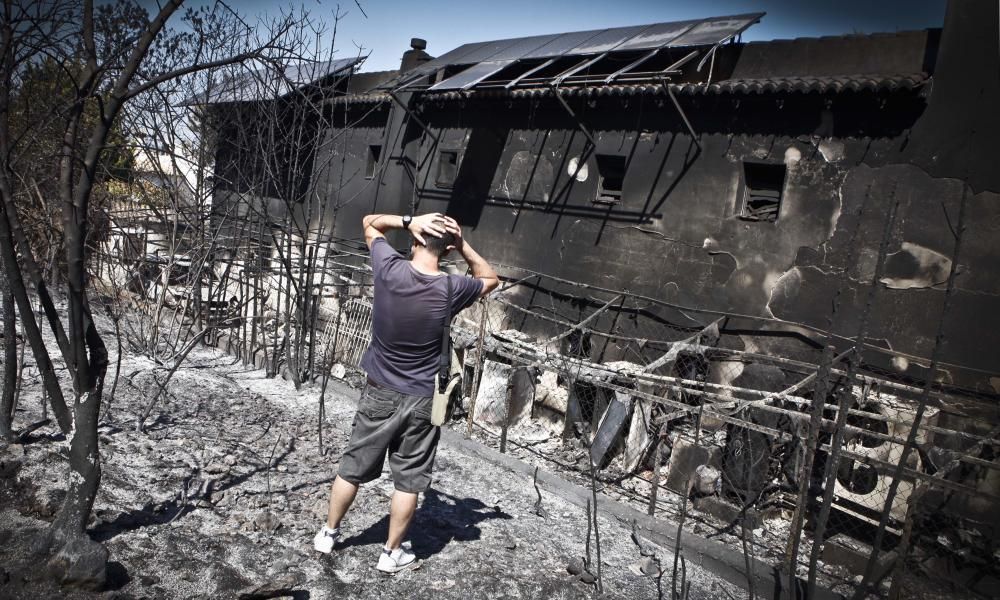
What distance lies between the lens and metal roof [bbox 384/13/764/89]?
10.5 meters

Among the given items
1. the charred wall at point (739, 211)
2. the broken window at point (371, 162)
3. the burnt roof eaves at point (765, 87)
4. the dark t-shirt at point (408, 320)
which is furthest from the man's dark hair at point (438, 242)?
the broken window at point (371, 162)

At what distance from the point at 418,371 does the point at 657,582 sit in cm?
218

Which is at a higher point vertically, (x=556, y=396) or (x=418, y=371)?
(x=418, y=371)

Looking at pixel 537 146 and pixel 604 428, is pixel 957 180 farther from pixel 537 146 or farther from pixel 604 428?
pixel 537 146

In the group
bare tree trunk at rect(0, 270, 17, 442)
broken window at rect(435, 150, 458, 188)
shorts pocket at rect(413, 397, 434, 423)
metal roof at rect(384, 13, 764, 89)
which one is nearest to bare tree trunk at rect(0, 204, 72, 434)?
bare tree trunk at rect(0, 270, 17, 442)

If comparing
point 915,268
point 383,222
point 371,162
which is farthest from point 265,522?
point 371,162

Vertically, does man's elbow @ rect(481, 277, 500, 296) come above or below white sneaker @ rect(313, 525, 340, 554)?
above

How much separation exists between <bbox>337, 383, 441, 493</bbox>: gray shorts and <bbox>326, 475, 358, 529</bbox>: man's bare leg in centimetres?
4

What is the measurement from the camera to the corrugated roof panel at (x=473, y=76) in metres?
13.1

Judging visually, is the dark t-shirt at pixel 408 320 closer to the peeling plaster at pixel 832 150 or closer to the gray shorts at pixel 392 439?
the gray shorts at pixel 392 439

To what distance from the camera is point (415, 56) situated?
18.2m

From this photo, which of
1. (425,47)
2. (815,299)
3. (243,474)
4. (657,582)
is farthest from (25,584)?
(425,47)

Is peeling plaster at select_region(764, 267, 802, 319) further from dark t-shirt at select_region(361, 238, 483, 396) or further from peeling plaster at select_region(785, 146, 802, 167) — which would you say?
dark t-shirt at select_region(361, 238, 483, 396)

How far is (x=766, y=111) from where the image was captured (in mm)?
10250
